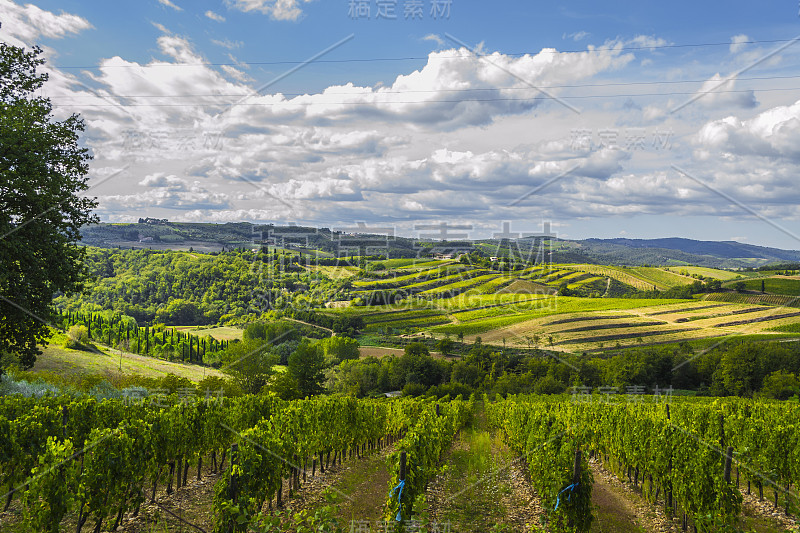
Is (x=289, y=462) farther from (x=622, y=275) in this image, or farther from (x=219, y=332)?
(x=622, y=275)

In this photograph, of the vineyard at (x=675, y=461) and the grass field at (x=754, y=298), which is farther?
the grass field at (x=754, y=298)

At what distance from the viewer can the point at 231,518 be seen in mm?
7727

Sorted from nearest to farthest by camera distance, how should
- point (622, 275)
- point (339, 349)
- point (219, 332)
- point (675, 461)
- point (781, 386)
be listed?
point (675, 461), point (781, 386), point (339, 349), point (219, 332), point (622, 275)

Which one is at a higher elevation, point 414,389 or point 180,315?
point 414,389

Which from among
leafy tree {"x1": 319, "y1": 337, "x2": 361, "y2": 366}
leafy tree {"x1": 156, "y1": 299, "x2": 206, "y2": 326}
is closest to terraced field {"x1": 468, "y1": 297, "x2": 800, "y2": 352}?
leafy tree {"x1": 319, "y1": 337, "x2": 361, "y2": 366}

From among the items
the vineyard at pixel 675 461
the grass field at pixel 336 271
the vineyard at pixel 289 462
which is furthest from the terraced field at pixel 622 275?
the vineyard at pixel 289 462

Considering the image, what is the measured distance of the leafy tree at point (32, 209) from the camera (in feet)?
44.7

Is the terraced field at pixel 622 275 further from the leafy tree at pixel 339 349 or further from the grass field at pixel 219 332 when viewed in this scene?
the grass field at pixel 219 332

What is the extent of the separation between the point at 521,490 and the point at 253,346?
170ft

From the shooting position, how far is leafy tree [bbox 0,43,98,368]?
13.6 metres

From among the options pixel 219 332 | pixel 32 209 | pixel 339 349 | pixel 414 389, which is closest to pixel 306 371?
pixel 414 389

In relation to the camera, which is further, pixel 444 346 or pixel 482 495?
pixel 444 346

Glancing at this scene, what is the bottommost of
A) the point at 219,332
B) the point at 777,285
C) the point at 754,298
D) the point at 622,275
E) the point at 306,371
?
the point at 219,332

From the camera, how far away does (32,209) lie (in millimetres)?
14688
